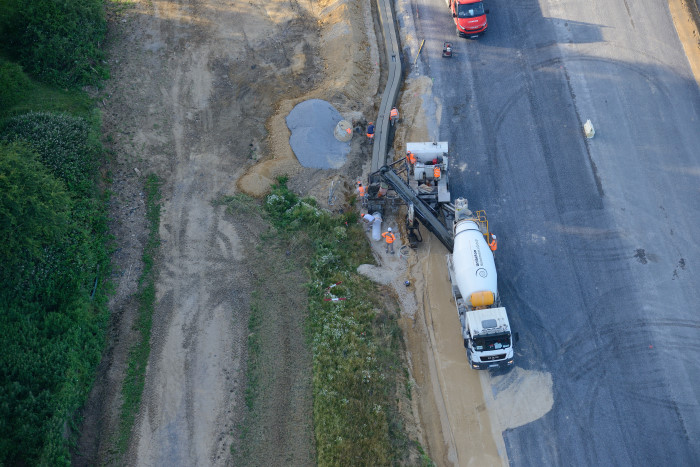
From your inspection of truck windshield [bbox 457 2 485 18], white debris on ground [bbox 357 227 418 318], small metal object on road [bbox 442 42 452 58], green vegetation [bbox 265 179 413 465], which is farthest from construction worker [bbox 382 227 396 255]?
truck windshield [bbox 457 2 485 18]

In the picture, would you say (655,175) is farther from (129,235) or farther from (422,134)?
(129,235)

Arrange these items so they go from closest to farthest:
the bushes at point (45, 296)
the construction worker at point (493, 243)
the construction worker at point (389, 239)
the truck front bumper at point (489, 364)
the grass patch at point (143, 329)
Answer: the bushes at point (45, 296)
the grass patch at point (143, 329)
the truck front bumper at point (489, 364)
the construction worker at point (493, 243)
the construction worker at point (389, 239)

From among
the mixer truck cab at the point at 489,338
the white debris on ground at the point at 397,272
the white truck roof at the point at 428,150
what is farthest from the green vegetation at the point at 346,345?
the white truck roof at the point at 428,150

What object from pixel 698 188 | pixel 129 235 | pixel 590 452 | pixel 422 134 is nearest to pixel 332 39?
pixel 422 134

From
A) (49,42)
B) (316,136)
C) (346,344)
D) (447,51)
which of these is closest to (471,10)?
(447,51)

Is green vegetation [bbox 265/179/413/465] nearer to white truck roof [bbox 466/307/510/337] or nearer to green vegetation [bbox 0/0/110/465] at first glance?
white truck roof [bbox 466/307/510/337]


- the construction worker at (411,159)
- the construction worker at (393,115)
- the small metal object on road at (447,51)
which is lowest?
the construction worker at (411,159)

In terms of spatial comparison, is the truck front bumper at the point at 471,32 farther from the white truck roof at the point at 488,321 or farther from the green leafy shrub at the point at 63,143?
the green leafy shrub at the point at 63,143
